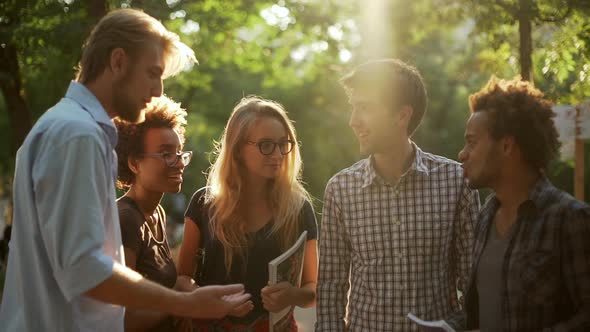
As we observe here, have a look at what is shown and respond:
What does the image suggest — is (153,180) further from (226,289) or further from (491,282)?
(491,282)

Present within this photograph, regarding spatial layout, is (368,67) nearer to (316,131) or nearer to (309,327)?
(309,327)

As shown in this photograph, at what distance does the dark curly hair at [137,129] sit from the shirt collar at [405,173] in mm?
1134

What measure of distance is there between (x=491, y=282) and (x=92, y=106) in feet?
6.13

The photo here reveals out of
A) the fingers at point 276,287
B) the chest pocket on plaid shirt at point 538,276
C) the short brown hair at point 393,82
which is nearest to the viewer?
the chest pocket on plaid shirt at point 538,276

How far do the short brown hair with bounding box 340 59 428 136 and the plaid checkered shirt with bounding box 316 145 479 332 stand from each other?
1.07 feet

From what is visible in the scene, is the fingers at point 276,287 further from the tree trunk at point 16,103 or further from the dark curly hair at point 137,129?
the tree trunk at point 16,103

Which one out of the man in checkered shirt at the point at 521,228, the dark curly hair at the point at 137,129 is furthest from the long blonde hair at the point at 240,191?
the man in checkered shirt at the point at 521,228

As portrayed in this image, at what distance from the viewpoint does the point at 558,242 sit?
306cm

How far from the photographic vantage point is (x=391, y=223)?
4172 millimetres

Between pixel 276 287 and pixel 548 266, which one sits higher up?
pixel 548 266

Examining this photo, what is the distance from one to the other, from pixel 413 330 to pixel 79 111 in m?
2.23

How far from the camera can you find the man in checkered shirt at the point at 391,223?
4031 millimetres

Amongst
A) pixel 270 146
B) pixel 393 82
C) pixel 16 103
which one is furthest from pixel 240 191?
pixel 16 103

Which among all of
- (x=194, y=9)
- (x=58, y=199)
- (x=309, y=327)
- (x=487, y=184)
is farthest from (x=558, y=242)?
(x=194, y=9)
